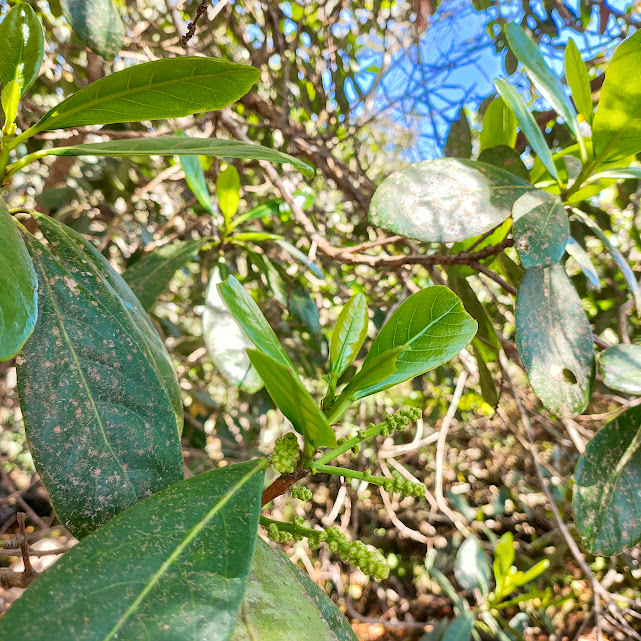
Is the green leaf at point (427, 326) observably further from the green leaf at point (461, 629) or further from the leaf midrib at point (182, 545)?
the green leaf at point (461, 629)

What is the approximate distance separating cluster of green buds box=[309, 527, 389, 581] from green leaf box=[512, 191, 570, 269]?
1.59 feet

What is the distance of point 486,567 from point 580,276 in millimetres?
1251

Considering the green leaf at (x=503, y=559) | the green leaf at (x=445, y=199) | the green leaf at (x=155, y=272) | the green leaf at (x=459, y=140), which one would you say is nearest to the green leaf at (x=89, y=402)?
the green leaf at (x=445, y=199)

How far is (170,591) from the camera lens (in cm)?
39

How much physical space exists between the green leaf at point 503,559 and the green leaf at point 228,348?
1317 mm

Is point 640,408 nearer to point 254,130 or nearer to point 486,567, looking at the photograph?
point 486,567

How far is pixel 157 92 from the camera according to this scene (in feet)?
1.98

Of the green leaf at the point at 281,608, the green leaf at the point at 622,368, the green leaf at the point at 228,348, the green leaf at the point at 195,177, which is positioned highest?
the green leaf at the point at 195,177

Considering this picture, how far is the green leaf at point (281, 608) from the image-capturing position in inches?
17.7

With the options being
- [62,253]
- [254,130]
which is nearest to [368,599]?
[254,130]

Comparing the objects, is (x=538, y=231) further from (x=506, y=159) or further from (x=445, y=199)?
(x=506, y=159)

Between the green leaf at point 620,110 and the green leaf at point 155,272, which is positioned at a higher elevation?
the green leaf at point 620,110

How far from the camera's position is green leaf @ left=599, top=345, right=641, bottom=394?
0.81m

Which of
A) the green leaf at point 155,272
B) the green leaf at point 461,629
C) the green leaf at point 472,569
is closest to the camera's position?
the green leaf at point 155,272
